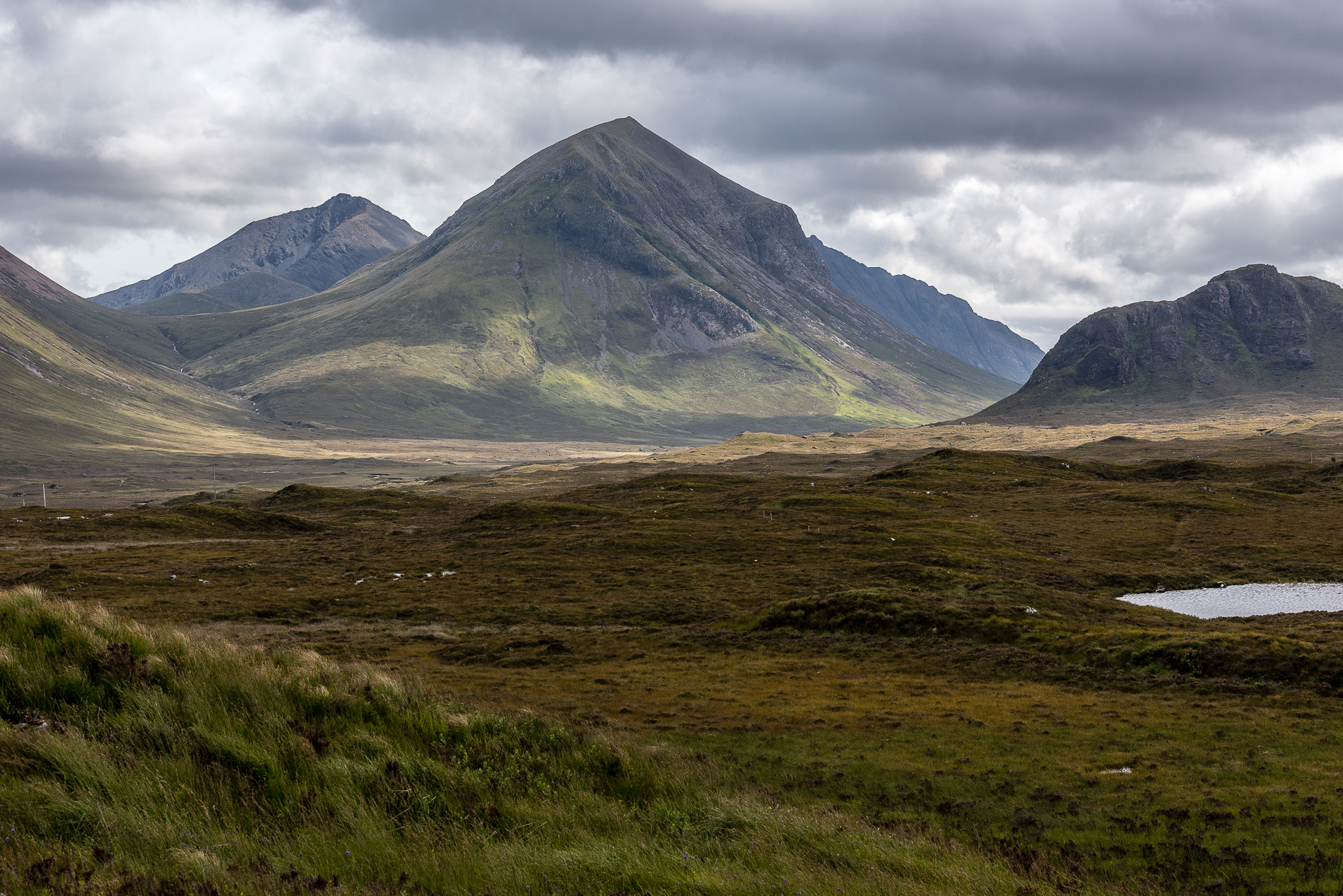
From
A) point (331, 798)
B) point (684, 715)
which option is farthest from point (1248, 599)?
point (331, 798)

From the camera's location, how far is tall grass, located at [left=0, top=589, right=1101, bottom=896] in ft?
35.3

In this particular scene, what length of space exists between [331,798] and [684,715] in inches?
1073

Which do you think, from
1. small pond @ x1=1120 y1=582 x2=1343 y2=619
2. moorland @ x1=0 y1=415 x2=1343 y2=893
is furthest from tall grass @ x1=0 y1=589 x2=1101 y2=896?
small pond @ x1=1120 y1=582 x2=1343 y2=619

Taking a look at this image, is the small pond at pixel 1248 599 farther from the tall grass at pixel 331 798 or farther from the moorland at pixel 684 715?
the tall grass at pixel 331 798

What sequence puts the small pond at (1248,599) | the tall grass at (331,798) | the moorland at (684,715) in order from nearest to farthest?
the tall grass at (331,798), the moorland at (684,715), the small pond at (1248,599)

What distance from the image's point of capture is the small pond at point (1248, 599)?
7062 cm

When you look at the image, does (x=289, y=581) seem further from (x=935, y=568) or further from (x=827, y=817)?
(x=827, y=817)

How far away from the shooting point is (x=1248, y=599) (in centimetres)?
7512

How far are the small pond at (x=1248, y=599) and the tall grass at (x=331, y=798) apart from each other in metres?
66.6

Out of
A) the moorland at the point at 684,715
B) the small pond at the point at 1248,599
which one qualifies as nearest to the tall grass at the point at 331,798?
the moorland at the point at 684,715

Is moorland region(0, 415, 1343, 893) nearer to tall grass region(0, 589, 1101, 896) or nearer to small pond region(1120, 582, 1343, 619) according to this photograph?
tall grass region(0, 589, 1101, 896)

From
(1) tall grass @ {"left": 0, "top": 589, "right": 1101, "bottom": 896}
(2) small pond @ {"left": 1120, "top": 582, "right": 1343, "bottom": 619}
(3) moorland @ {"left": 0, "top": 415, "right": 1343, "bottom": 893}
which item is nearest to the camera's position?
(1) tall grass @ {"left": 0, "top": 589, "right": 1101, "bottom": 896}

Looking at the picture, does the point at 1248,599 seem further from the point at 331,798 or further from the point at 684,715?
the point at 331,798

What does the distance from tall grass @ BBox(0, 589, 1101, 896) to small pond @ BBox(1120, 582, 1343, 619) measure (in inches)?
2623
